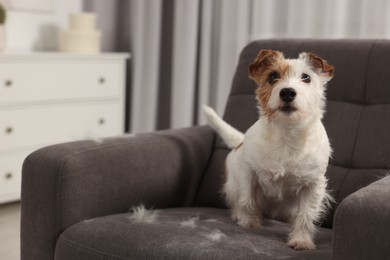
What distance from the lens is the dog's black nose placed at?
1.45 m

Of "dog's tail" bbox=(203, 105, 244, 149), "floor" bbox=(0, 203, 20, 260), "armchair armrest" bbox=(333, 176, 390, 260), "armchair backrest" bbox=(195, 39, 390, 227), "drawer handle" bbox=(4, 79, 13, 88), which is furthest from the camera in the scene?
"drawer handle" bbox=(4, 79, 13, 88)

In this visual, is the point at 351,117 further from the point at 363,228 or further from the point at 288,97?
the point at 363,228

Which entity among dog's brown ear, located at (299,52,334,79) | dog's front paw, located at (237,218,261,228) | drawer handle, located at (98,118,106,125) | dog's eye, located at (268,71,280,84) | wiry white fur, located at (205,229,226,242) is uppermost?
dog's brown ear, located at (299,52,334,79)

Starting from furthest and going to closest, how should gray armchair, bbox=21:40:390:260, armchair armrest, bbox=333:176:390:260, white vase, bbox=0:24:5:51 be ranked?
white vase, bbox=0:24:5:51 → gray armchair, bbox=21:40:390:260 → armchair armrest, bbox=333:176:390:260

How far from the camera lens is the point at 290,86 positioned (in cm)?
145

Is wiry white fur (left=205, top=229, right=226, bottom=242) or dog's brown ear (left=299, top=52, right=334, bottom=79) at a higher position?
dog's brown ear (left=299, top=52, right=334, bottom=79)

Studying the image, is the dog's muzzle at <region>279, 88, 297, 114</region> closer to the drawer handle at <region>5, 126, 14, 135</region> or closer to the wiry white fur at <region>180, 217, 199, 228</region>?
the wiry white fur at <region>180, 217, 199, 228</region>

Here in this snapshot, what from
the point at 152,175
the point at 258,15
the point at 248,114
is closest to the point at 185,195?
the point at 152,175

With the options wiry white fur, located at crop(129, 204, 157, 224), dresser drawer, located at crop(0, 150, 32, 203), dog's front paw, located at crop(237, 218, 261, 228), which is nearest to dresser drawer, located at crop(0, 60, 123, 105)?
dresser drawer, located at crop(0, 150, 32, 203)

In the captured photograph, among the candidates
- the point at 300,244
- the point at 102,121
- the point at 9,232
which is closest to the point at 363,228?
the point at 300,244

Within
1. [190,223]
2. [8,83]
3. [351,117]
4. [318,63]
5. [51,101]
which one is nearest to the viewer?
[318,63]

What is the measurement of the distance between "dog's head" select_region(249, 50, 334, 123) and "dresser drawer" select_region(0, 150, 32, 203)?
204cm

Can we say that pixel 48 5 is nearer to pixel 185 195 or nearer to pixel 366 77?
pixel 185 195

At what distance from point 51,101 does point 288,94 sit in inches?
87.2
